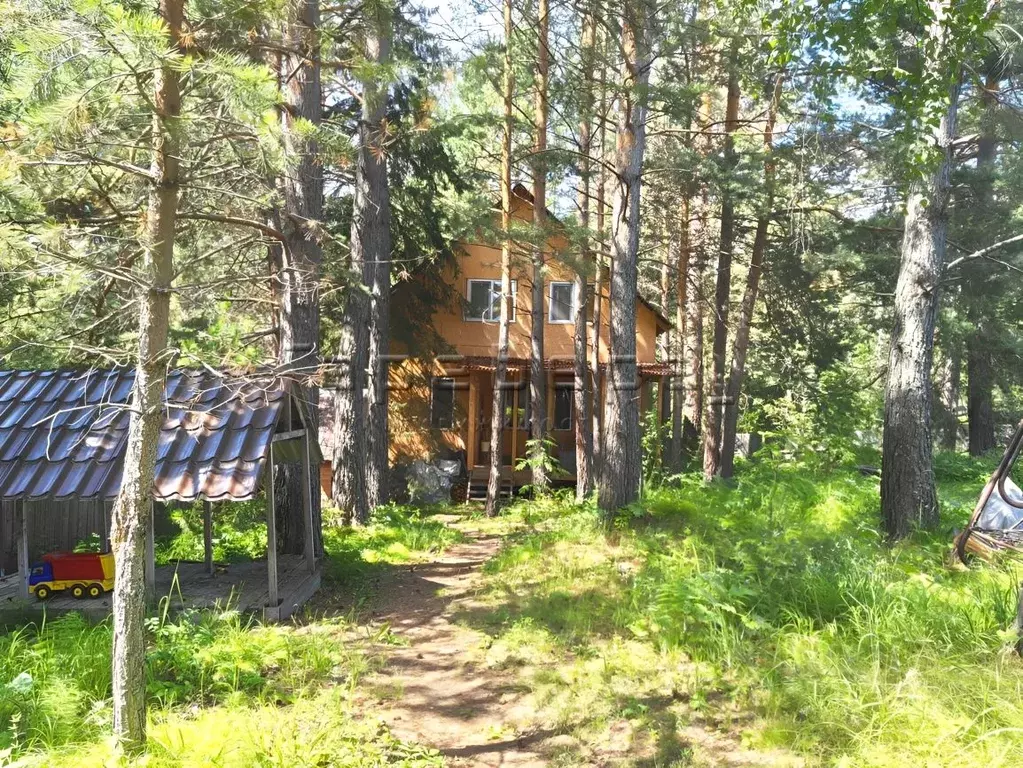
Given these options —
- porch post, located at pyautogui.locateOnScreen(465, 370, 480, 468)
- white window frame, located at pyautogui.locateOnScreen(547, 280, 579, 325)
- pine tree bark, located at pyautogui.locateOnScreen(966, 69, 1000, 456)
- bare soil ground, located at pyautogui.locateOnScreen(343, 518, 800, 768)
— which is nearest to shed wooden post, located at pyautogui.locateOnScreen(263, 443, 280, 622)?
bare soil ground, located at pyautogui.locateOnScreen(343, 518, 800, 768)

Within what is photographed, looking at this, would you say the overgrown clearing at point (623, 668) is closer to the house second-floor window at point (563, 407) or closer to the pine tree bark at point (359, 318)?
the pine tree bark at point (359, 318)

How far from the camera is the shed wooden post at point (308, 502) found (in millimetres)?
9188

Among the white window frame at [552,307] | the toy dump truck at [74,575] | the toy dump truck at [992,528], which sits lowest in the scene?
the toy dump truck at [74,575]

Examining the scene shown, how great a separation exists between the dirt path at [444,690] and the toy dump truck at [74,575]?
2.91m

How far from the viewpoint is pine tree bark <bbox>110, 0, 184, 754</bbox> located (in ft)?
12.8

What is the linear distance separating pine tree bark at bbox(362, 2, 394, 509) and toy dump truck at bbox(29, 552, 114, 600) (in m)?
5.90

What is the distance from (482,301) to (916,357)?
12372 millimetres

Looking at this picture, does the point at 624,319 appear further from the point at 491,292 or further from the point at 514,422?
the point at 491,292

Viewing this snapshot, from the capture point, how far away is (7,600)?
25.8 ft

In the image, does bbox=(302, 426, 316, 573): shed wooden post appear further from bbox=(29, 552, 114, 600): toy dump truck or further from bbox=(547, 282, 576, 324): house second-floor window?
bbox=(547, 282, 576, 324): house second-floor window

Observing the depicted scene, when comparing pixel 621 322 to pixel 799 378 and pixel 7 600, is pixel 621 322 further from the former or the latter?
pixel 799 378

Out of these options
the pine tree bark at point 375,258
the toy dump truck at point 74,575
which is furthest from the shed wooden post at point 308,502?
the pine tree bark at point 375,258

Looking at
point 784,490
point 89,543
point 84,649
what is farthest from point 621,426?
point 89,543

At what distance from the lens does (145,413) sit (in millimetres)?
3961
